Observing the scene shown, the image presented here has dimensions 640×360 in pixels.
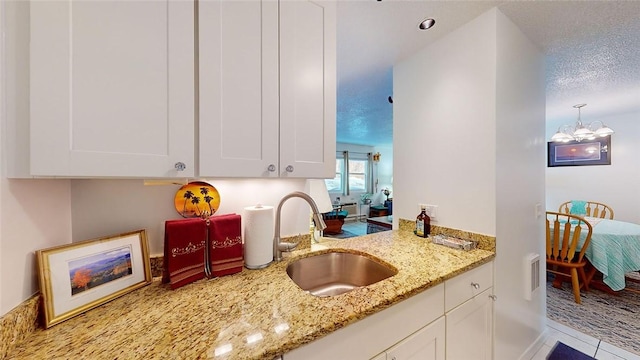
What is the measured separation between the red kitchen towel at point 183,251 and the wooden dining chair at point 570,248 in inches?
128

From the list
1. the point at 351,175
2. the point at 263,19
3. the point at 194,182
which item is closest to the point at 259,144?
the point at 194,182

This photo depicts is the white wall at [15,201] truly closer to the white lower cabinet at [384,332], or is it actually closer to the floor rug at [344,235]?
the white lower cabinet at [384,332]

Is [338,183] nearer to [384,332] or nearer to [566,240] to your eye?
[566,240]

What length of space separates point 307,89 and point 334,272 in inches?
42.1

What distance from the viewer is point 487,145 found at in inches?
55.0

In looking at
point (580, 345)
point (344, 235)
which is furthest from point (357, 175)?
point (580, 345)

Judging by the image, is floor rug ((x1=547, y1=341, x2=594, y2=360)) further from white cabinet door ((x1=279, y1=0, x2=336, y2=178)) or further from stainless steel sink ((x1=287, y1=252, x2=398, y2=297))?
white cabinet door ((x1=279, y1=0, x2=336, y2=178))

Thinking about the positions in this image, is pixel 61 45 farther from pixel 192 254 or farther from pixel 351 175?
pixel 351 175

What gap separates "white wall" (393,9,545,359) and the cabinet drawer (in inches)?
5.8

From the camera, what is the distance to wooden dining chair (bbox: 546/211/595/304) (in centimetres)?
232

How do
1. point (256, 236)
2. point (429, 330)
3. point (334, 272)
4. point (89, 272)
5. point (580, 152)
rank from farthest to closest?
point (580, 152), point (334, 272), point (256, 236), point (429, 330), point (89, 272)

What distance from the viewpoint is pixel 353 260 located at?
4.52 ft

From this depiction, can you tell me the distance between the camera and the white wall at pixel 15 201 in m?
0.61

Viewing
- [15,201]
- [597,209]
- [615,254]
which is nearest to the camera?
[15,201]
